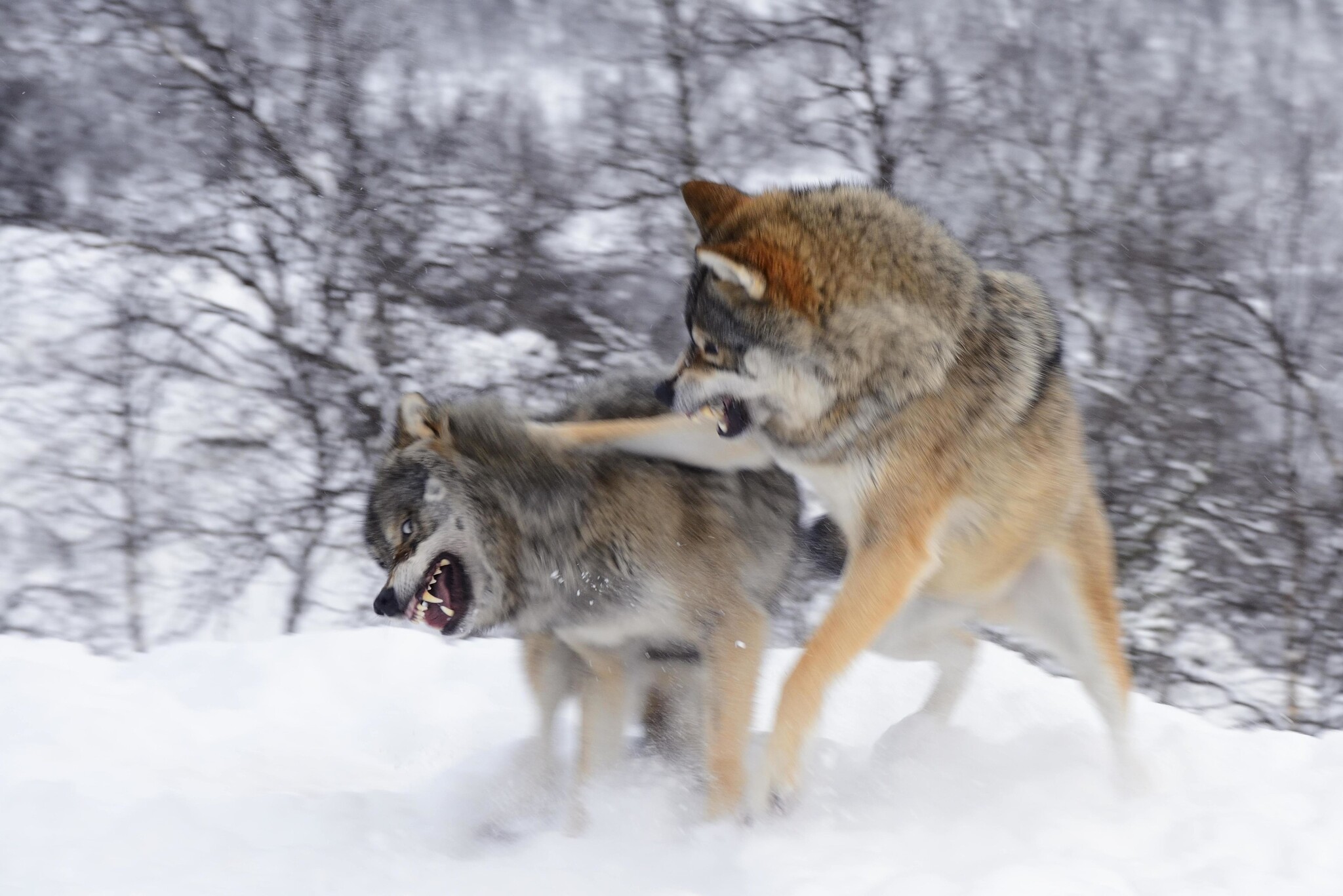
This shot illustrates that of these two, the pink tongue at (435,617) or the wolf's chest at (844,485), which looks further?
the pink tongue at (435,617)

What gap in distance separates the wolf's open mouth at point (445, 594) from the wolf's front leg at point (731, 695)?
30.2 inches

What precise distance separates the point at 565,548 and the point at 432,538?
403mm

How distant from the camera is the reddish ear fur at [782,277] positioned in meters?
2.99

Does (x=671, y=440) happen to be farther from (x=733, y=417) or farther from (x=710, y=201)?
(x=710, y=201)

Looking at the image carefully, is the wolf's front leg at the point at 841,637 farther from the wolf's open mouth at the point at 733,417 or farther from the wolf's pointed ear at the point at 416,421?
the wolf's pointed ear at the point at 416,421

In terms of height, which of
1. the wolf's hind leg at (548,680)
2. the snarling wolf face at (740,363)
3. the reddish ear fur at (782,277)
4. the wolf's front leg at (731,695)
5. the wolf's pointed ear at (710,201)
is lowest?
the wolf's hind leg at (548,680)

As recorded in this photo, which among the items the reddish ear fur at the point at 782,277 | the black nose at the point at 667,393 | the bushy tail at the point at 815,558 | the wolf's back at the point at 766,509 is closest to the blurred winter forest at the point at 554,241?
the wolf's back at the point at 766,509

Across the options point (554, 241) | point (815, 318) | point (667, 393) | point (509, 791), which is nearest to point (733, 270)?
point (815, 318)

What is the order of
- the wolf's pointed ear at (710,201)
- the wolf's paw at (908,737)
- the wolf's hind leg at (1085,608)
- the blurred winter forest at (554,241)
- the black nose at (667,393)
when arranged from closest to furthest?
the black nose at (667,393) < the wolf's pointed ear at (710,201) < the wolf's hind leg at (1085,608) < the wolf's paw at (908,737) < the blurred winter forest at (554,241)

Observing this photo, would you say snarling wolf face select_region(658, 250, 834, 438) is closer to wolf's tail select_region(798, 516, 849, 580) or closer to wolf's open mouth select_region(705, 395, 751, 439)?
wolf's open mouth select_region(705, 395, 751, 439)

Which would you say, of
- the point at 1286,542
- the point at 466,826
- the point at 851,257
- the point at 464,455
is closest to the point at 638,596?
the point at 464,455

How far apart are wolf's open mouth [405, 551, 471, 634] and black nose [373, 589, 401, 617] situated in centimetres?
6

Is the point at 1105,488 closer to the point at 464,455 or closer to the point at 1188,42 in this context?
the point at 1188,42

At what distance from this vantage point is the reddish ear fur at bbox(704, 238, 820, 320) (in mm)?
2990
